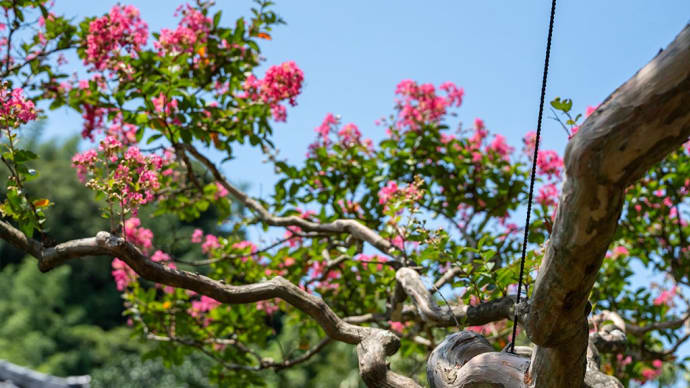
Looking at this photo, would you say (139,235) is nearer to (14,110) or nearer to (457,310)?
(14,110)

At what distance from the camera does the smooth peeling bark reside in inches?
43.3

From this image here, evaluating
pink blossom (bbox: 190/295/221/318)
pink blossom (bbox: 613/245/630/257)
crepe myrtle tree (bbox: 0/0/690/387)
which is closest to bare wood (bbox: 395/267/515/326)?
crepe myrtle tree (bbox: 0/0/690/387)

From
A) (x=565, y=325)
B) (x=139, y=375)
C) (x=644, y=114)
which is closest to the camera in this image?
(x=644, y=114)

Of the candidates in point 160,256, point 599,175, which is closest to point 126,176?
point 599,175

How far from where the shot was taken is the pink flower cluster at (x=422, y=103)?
4211mm

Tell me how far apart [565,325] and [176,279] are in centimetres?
123

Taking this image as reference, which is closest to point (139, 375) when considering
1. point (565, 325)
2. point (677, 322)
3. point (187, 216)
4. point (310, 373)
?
point (310, 373)

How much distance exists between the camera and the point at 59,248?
2.14m

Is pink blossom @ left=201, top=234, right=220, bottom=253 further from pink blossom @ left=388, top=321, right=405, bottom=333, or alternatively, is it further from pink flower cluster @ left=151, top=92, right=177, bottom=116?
pink blossom @ left=388, top=321, right=405, bottom=333

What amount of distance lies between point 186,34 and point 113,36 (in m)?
0.38

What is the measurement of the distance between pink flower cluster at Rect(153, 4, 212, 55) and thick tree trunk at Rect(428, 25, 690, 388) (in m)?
2.71

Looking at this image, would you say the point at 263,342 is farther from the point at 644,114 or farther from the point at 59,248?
the point at 644,114

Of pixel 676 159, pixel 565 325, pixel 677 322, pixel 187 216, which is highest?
pixel 676 159

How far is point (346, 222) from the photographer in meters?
Result: 3.46
